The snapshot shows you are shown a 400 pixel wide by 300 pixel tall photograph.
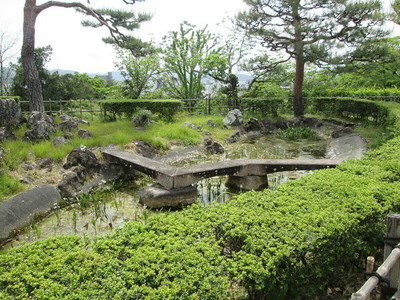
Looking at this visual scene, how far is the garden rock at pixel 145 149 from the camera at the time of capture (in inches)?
383

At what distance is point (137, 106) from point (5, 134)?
20.6 ft

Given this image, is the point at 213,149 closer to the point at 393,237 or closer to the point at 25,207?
the point at 25,207

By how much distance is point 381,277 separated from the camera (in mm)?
2342

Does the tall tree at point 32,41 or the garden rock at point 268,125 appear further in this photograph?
the garden rock at point 268,125

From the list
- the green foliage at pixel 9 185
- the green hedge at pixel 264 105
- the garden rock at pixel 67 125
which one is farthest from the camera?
the green hedge at pixel 264 105

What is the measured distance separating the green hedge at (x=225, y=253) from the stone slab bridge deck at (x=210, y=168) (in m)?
2.82

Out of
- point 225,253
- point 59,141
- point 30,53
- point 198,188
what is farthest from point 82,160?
point 30,53

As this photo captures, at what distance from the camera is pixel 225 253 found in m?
2.81

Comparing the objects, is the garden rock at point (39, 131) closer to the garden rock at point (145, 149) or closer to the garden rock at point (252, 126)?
the garden rock at point (145, 149)

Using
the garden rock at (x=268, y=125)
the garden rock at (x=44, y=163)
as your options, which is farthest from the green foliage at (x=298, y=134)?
the garden rock at (x=44, y=163)

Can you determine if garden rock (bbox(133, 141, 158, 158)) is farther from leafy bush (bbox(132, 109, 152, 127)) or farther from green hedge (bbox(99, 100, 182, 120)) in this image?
green hedge (bbox(99, 100, 182, 120))

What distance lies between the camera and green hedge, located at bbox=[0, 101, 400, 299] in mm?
2236

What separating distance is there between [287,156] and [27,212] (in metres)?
8.27

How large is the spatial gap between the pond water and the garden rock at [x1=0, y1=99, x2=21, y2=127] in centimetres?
487
